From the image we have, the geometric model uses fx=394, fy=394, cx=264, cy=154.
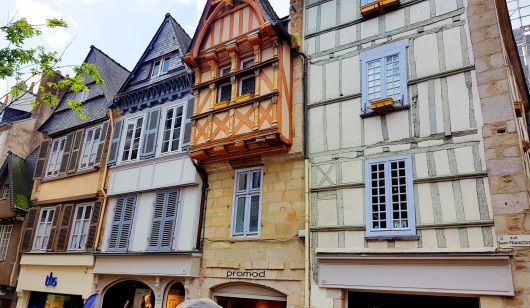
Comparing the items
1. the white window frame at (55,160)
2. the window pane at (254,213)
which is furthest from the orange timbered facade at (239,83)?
the white window frame at (55,160)

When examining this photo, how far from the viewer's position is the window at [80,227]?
13.2 m

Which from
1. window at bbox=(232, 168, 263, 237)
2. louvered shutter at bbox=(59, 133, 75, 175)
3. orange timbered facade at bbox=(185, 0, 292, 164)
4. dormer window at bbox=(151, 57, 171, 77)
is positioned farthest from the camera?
louvered shutter at bbox=(59, 133, 75, 175)

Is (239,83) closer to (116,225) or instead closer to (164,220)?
(164,220)

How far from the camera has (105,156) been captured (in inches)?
542

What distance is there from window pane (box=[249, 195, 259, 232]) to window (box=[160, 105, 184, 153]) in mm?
3191

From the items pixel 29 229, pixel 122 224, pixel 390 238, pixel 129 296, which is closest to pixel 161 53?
pixel 122 224

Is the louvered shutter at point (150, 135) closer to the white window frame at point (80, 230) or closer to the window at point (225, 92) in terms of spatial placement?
the window at point (225, 92)

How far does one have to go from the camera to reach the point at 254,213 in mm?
10031

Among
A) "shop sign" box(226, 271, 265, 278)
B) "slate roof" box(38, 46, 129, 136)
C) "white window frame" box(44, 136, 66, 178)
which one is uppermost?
"slate roof" box(38, 46, 129, 136)

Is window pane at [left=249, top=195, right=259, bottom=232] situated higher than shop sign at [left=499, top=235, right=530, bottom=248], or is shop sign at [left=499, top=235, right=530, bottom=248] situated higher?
window pane at [left=249, top=195, right=259, bottom=232]

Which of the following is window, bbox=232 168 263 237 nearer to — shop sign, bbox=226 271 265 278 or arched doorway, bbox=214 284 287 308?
shop sign, bbox=226 271 265 278

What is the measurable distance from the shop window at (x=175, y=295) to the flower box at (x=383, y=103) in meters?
6.94

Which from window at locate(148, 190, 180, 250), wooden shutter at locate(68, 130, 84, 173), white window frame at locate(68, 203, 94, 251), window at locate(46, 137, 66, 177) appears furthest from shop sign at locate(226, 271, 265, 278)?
window at locate(46, 137, 66, 177)

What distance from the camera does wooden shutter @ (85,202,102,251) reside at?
12703 millimetres
